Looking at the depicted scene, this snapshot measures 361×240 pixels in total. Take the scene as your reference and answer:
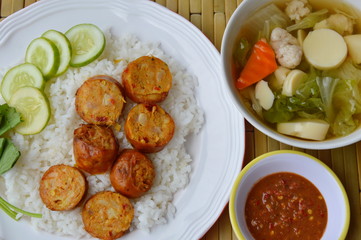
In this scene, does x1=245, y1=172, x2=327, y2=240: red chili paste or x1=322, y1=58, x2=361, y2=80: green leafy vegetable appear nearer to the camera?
x1=322, y1=58, x2=361, y2=80: green leafy vegetable

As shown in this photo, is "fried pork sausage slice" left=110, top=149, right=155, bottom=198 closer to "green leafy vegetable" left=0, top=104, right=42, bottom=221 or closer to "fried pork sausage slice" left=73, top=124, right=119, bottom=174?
"fried pork sausage slice" left=73, top=124, right=119, bottom=174

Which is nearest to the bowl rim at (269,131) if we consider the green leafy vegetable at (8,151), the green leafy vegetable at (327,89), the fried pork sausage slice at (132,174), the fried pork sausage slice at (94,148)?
the green leafy vegetable at (327,89)

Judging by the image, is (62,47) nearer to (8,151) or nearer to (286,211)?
(8,151)

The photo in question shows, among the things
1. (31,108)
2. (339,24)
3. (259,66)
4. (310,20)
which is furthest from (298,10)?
(31,108)

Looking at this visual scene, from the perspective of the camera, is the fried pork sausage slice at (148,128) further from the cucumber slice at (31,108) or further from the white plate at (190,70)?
the cucumber slice at (31,108)

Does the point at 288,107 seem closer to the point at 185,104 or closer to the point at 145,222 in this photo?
the point at 185,104

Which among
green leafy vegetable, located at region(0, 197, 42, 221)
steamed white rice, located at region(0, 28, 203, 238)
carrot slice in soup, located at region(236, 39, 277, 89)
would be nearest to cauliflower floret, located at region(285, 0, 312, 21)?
carrot slice in soup, located at region(236, 39, 277, 89)

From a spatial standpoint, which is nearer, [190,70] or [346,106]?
[346,106]

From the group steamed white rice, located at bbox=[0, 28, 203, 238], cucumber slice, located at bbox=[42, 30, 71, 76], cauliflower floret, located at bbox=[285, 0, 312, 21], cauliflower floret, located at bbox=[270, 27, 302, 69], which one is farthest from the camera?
cucumber slice, located at bbox=[42, 30, 71, 76]
